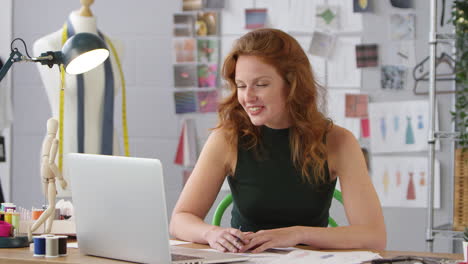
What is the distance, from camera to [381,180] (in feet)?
12.3

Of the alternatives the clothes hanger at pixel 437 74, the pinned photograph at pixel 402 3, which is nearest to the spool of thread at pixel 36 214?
the clothes hanger at pixel 437 74

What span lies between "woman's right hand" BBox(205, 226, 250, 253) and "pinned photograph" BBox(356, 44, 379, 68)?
85.0 inches

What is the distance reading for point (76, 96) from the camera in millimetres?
3357

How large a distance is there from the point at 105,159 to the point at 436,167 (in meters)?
2.42

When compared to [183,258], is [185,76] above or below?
above

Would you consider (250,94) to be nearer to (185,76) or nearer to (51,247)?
(51,247)

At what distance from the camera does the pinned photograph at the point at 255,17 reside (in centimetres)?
394

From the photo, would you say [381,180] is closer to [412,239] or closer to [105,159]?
[412,239]

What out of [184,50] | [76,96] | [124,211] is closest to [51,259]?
[124,211]

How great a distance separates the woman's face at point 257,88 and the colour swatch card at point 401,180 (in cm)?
172

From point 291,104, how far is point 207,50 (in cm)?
186

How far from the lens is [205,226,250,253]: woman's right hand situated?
5.76 ft

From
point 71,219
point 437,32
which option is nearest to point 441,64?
point 437,32

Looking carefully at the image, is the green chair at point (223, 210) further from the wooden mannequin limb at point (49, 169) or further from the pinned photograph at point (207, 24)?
the pinned photograph at point (207, 24)
